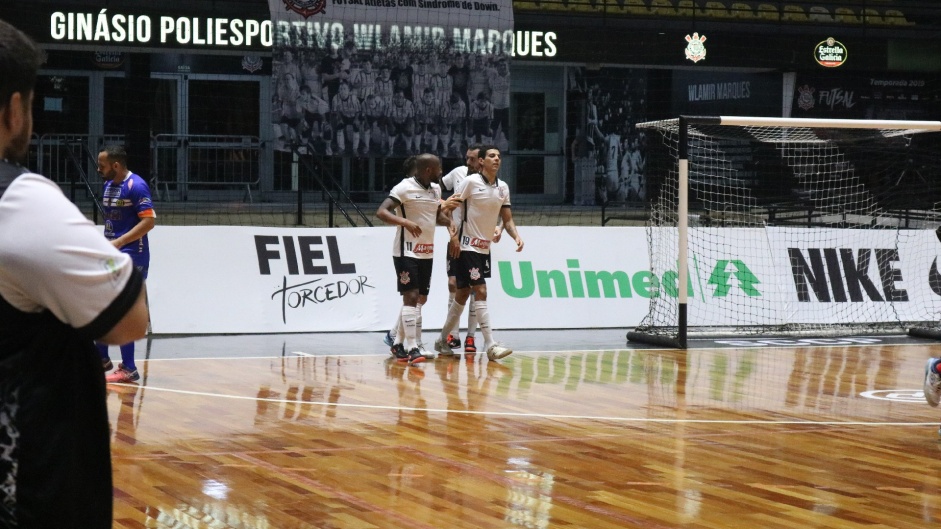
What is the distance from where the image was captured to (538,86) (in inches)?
984

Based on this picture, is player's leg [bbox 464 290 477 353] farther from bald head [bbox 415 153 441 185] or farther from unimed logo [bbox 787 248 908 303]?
unimed logo [bbox 787 248 908 303]

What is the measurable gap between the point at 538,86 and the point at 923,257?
11.2 metres

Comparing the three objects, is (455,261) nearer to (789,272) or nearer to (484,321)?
(484,321)

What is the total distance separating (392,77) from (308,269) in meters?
5.92

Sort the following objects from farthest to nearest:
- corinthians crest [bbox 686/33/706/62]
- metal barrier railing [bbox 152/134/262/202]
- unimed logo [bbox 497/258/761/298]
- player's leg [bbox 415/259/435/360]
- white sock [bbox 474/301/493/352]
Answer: corinthians crest [bbox 686/33/706/62]
metal barrier railing [bbox 152/134/262/202]
unimed logo [bbox 497/258/761/298]
white sock [bbox 474/301/493/352]
player's leg [bbox 415/259/435/360]

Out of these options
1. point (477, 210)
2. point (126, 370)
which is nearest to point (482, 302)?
point (477, 210)

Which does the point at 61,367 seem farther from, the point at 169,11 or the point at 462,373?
the point at 169,11

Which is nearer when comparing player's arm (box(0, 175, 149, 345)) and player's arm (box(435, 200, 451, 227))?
player's arm (box(0, 175, 149, 345))

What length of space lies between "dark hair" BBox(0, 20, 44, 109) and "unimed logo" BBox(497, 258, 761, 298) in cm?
1208

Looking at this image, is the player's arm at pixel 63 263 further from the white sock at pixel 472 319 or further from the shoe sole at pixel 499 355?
the white sock at pixel 472 319

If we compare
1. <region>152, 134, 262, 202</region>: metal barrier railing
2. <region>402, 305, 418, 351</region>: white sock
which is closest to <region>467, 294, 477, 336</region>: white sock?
<region>402, 305, 418, 351</region>: white sock

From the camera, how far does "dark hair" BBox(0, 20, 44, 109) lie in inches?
86.7

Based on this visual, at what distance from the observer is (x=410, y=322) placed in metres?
11.5

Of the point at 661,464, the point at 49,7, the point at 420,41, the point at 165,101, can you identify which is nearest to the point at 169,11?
the point at 49,7
